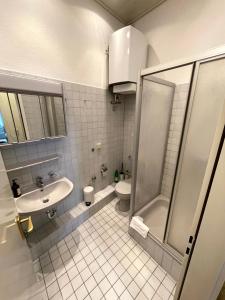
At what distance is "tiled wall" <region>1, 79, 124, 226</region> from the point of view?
1.44 m

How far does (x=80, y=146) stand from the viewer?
6.17 ft

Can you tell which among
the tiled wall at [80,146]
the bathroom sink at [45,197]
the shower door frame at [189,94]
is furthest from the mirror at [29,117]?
the shower door frame at [189,94]

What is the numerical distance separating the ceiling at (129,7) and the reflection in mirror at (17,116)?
1660 millimetres

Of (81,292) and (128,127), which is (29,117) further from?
(81,292)

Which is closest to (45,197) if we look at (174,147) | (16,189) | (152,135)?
(16,189)

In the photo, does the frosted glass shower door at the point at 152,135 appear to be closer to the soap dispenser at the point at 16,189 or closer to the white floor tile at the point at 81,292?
the white floor tile at the point at 81,292

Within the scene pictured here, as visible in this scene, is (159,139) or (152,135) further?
(159,139)

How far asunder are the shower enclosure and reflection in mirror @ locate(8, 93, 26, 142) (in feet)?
3.82

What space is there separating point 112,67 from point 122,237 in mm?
2338

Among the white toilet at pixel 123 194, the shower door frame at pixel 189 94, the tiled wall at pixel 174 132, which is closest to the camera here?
the shower door frame at pixel 189 94

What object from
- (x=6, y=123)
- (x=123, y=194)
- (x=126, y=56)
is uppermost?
(x=126, y=56)

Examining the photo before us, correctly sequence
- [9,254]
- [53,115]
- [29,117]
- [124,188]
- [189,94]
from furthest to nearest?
1. [124,188]
2. [53,115]
3. [29,117]
4. [189,94]
5. [9,254]

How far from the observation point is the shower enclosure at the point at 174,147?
875 mm

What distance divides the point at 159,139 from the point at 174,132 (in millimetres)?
273
